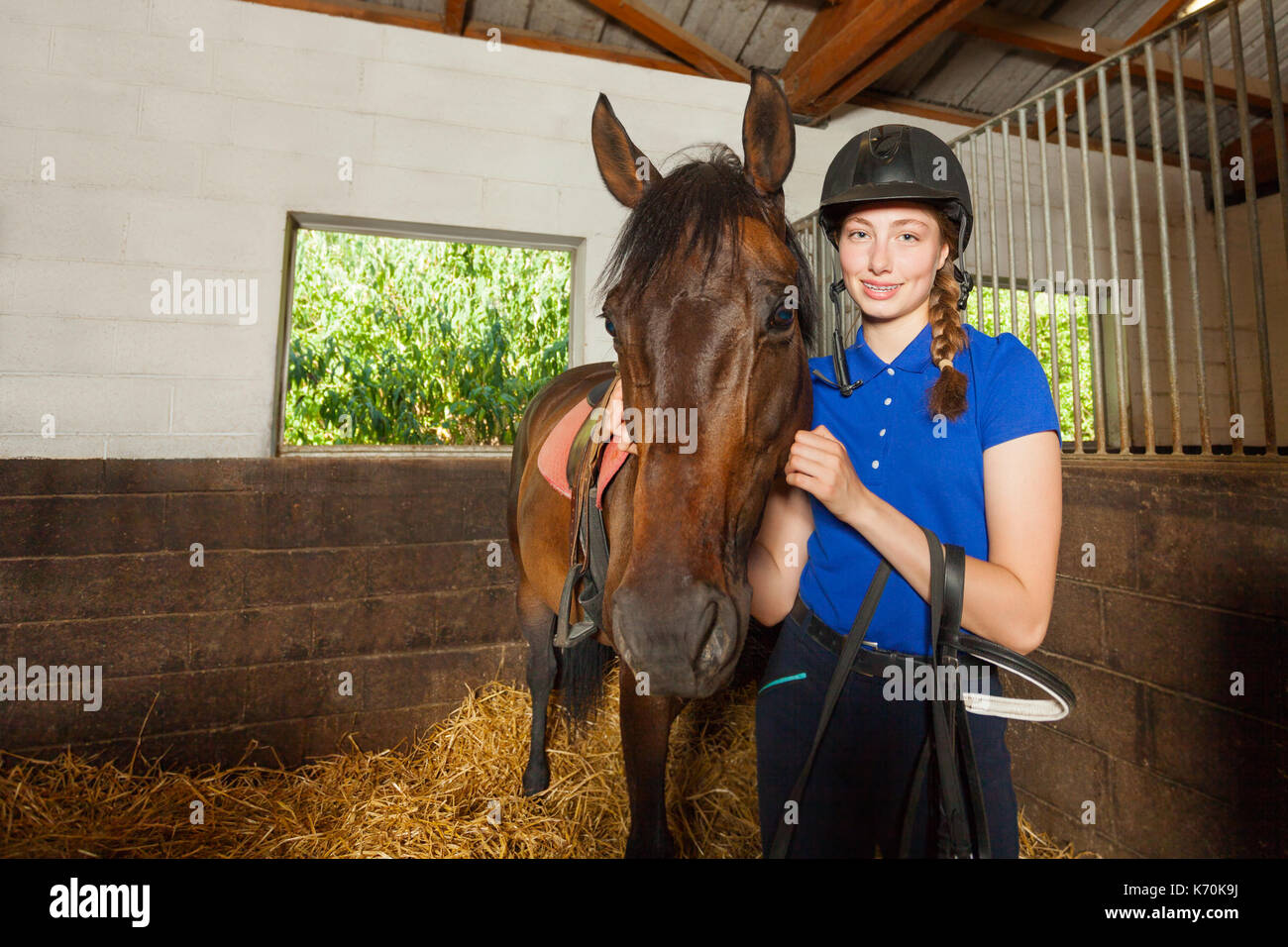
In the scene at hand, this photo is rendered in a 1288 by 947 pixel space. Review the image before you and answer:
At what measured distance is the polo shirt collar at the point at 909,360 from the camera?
3.42ft

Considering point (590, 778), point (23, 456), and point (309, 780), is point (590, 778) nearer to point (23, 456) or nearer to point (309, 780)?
point (309, 780)

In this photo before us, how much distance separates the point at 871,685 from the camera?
96 cm

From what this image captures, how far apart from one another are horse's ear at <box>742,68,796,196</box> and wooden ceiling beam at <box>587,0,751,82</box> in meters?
2.78

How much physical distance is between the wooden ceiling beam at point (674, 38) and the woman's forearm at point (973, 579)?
3612 mm

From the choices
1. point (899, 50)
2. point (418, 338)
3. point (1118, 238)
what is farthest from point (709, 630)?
point (1118, 238)

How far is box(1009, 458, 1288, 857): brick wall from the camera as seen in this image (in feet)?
5.29

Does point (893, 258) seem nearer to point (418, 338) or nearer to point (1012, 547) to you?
point (1012, 547)

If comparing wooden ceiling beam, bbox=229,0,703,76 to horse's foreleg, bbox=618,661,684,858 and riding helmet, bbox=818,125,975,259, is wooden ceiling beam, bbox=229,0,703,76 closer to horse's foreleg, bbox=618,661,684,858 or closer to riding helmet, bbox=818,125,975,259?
riding helmet, bbox=818,125,975,259

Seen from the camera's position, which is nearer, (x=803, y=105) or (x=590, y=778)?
(x=590, y=778)

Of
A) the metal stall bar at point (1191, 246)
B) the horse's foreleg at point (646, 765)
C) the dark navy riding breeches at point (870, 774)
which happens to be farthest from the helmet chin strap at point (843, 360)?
the metal stall bar at point (1191, 246)

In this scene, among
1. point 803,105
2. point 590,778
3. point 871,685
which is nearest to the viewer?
point 871,685

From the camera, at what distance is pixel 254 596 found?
9.53ft
